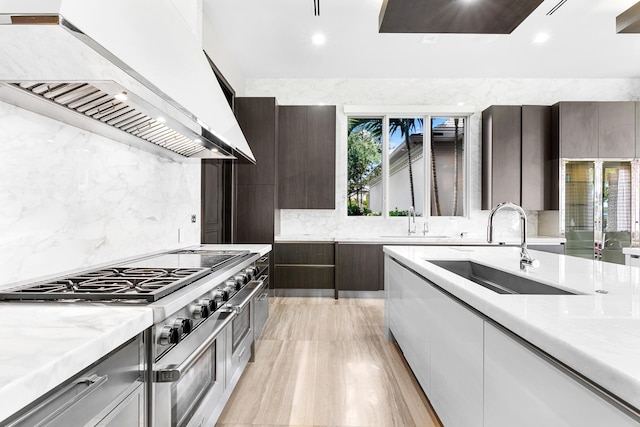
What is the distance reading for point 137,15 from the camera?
1212 millimetres

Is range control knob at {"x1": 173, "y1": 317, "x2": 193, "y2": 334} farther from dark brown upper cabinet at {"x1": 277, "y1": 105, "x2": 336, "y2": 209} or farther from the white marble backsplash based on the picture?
dark brown upper cabinet at {"x1": 277, "y1": 105, "x2": 336, "y2": 209}

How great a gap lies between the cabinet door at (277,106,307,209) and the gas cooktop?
2.83m

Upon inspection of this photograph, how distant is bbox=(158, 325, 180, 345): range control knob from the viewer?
3.59 feet

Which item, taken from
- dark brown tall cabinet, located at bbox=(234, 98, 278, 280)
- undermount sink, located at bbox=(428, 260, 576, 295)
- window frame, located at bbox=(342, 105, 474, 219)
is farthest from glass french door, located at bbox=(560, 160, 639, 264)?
dark brown tall cabinet, located at bbox=(234, 98, 278, 280)

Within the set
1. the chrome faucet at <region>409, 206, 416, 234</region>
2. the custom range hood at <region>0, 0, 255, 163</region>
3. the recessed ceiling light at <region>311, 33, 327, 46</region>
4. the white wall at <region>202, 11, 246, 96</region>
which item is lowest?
the chrome faucet at <region>409, 206, 416, 234</region>

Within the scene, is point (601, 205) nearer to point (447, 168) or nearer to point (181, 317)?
point (447, 168)

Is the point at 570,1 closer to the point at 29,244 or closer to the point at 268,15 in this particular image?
the point at 268,15

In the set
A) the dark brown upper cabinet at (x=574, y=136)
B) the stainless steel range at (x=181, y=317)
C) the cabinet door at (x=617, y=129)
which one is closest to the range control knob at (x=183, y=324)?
the stainless steel range at (x=181, y=317)

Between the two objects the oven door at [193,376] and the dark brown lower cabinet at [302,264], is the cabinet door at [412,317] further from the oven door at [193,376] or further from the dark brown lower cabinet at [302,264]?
the dark brown lower cabinet at [302,264]

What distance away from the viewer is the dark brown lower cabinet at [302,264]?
14.6ft

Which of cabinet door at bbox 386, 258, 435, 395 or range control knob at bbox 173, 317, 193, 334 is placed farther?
cabinet door at bbox 386, 258, 435, 395

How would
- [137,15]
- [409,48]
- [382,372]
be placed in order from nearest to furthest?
[137,15], [382,372], [409,48]

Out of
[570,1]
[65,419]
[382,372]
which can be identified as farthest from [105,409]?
[570,1]

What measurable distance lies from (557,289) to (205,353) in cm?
146
